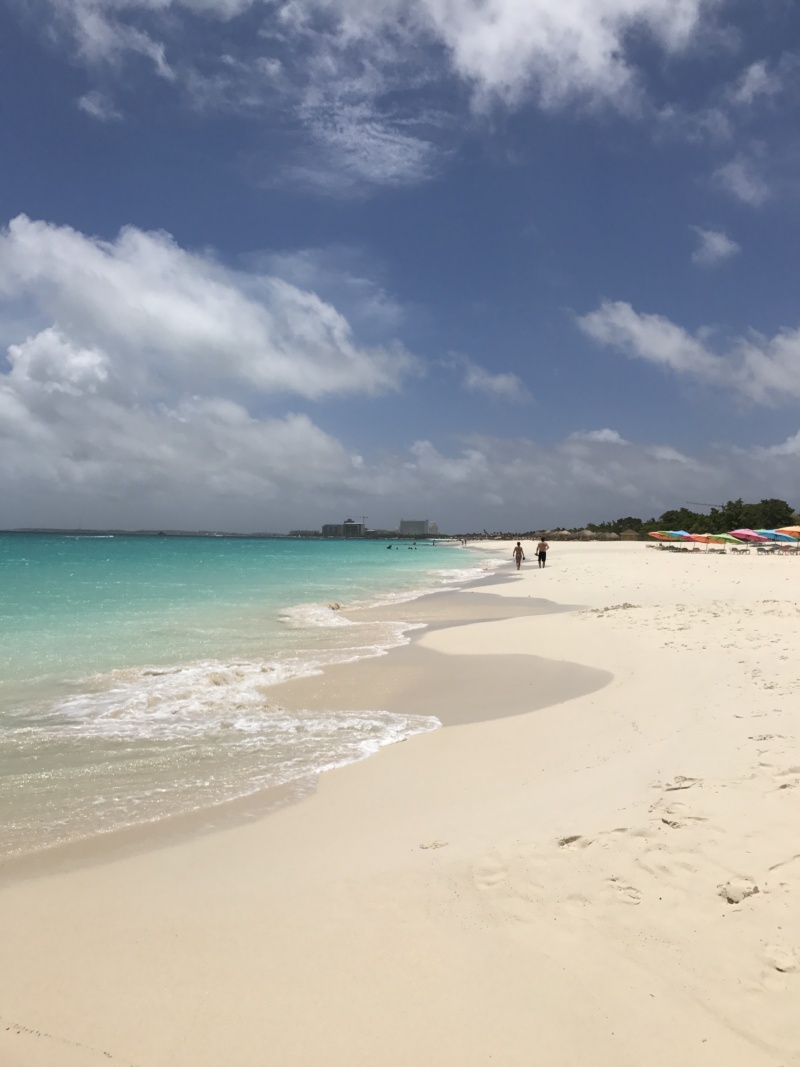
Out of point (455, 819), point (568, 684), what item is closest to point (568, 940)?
point (455, 819)

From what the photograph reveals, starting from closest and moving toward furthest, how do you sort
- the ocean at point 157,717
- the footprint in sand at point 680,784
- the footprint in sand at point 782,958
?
1. the footprint in sand at point 782,958
2. the footprint in sand at point 680,784
3. the ocean at point 157,717

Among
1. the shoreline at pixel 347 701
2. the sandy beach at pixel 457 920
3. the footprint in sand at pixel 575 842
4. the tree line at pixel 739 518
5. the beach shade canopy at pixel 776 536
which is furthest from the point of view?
the tree line at pixel 739 518

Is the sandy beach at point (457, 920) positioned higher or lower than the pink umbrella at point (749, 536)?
lower

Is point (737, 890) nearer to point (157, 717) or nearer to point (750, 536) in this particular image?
point (157, 717)

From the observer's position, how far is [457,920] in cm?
365

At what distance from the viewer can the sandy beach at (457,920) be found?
2.84m

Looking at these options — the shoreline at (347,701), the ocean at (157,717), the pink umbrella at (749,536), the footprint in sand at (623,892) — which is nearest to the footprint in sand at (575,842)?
the footprint in sand at (623,892)

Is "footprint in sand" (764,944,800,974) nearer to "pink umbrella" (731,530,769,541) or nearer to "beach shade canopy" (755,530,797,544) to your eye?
"beach shade canopy" (755,530,797,544)

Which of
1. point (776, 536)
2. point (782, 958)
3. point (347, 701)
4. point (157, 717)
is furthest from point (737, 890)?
point (776, 536)

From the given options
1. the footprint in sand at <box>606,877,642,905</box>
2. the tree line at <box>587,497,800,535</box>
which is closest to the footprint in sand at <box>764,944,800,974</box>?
the footprint in sand at <box>606,877,642,905</box>

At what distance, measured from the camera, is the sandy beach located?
2.84 metres

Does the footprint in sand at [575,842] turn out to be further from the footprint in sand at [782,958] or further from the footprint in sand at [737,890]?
the footprint in sand at [782,958]

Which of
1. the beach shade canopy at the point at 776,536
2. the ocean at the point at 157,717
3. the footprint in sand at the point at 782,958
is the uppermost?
the beach shade canopy at the point at 776,536

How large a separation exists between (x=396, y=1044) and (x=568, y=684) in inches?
294
